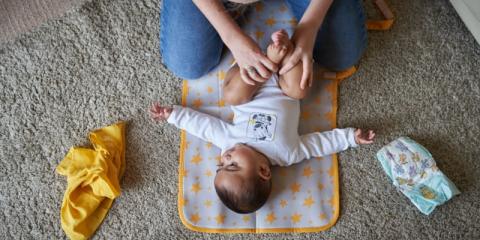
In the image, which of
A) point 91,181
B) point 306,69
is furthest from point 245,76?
point 91,181

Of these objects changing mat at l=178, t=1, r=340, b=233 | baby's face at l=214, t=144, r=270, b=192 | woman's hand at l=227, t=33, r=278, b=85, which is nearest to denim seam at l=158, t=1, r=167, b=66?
changing mat at l=178, t=1, r=340, b=233

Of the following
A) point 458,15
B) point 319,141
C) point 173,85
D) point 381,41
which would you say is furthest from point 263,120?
point 458,15

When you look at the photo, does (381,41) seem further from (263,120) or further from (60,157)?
(60,157)

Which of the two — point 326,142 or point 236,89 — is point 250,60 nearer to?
point 236,89

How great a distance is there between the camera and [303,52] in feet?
3.19

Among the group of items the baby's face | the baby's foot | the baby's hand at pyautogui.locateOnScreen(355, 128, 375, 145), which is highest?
the baby's foot

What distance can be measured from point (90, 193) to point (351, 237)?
2.28 feet

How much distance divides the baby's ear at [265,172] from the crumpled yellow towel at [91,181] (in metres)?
0.38

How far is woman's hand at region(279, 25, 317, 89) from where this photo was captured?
969 mm

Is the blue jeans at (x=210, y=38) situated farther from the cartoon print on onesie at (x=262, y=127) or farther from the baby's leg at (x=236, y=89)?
the cartoon print on onesie at (x=262, y=127)

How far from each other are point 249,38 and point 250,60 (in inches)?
2.2

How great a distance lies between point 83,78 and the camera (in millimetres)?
1195

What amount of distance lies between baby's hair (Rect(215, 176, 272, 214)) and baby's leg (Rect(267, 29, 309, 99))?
0.24 metres

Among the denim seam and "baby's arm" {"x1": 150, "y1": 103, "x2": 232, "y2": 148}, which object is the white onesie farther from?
the denim seam
